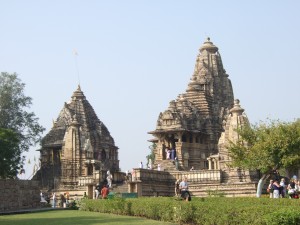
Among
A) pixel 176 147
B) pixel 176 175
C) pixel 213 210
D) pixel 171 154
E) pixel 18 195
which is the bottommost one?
pixel 213 210

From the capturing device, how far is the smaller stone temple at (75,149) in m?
53.8

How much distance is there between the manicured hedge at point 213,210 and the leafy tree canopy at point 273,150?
34.7ft

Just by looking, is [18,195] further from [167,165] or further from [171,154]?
[171,154]

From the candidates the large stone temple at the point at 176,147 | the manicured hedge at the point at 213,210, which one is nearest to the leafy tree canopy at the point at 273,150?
the large stone temple at the point at 176,147

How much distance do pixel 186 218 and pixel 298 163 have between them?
15251 mm

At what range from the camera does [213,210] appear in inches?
843

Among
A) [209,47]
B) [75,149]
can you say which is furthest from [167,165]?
[209,47]

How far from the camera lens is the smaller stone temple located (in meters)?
53.8

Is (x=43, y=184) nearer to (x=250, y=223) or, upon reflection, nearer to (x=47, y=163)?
(x=47, y=163)

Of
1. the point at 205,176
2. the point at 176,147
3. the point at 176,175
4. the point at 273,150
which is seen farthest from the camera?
the point at 176,147

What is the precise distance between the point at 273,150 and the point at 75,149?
23849 mm

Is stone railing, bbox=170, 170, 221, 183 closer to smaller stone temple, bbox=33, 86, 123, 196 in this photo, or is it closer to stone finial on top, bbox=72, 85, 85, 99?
smaller stone temple, bbox=33, 86, 123, 196

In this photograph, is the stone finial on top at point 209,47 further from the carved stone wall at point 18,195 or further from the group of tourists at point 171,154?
the carved stone wall at point 18,195

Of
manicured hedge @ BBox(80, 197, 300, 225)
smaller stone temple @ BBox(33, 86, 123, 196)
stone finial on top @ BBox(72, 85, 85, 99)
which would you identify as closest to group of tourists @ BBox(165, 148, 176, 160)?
smaller stone temple @ BBox(33, 86, 123, 196)
